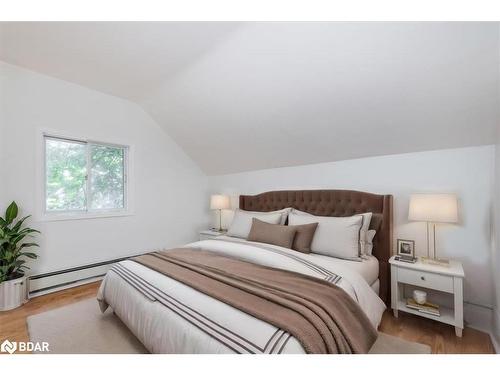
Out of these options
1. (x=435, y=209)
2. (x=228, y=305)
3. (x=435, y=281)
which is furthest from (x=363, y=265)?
(x=228, y=305)

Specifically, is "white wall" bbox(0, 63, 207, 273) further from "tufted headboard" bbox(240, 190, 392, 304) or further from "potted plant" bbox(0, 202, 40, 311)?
"tufted headboard" bbox(240, 190, 392, 304)

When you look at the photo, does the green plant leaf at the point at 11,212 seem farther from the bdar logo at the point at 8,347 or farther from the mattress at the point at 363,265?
the mattress at the point at 363,265

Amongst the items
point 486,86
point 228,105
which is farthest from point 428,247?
point 228,105

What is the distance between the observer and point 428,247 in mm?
2262

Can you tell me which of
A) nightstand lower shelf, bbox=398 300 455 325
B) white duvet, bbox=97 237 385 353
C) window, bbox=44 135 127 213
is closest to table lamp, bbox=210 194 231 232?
window, bbox=44 135 127 213

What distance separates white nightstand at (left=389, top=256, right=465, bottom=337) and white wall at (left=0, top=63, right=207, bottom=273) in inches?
123

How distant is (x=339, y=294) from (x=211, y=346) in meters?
0.80

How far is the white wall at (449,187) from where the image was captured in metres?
2.01

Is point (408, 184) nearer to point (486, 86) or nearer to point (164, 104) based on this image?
point (486, 86)

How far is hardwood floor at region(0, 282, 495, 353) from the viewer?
171 cm

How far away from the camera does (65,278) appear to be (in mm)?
2727

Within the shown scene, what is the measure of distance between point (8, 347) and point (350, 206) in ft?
10.5

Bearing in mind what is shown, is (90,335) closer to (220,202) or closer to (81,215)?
(81,215)
